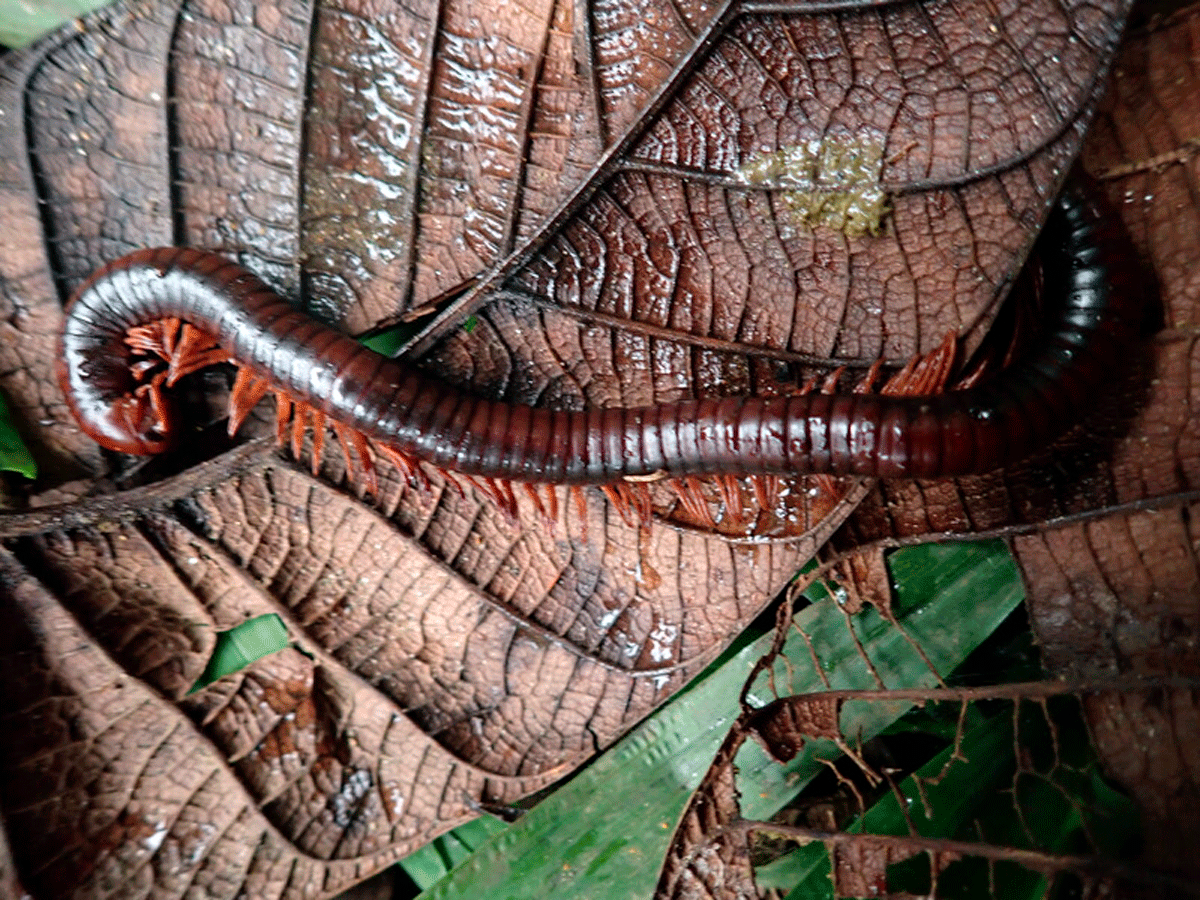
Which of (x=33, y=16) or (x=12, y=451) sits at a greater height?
(x=33, y=16)

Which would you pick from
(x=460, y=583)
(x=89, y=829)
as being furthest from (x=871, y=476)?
(x=89, y=829)

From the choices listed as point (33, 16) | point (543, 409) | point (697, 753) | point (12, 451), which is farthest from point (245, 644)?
point (33, 16)

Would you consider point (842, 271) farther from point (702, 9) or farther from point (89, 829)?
point (89, 829)

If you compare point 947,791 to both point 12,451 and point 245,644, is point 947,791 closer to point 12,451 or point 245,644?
point 245,644

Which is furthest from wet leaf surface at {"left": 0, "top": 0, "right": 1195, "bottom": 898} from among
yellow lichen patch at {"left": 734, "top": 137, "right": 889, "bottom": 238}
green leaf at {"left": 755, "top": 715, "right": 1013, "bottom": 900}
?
green leaf at {"left": 755, "top": 715, "right": 1013, "bottom": 900}

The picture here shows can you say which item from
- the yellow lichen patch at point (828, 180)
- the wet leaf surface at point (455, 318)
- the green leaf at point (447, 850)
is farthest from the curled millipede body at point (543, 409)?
the green leaf at point (447, 850)
